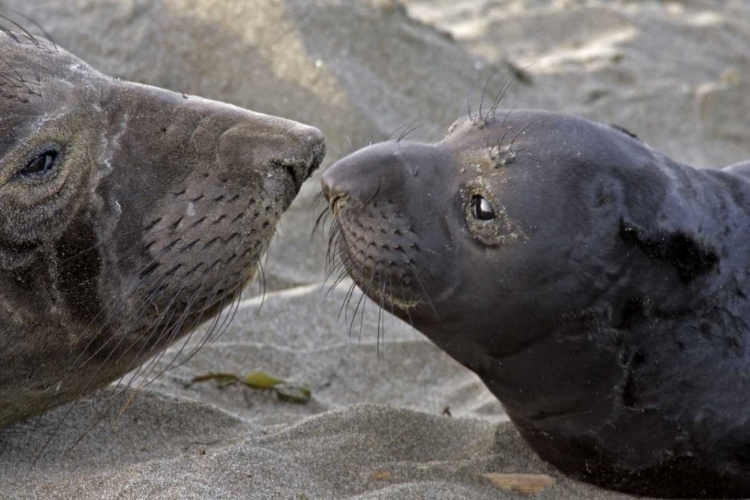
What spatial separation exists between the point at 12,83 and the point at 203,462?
136cm

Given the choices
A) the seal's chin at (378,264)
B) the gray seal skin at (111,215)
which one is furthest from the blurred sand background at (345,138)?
the seal's chin at (378,264)

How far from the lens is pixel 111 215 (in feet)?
11.6

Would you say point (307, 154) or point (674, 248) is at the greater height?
point (307, 154)

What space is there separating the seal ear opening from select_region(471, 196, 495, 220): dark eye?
0.43 metres

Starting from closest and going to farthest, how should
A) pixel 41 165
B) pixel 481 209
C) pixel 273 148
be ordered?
pixel 41 165 → pixel 273 148 → pixel 481 209

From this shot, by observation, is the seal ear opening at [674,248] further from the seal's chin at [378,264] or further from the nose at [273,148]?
the nose at [273,148]

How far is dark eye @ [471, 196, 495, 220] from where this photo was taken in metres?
3.71

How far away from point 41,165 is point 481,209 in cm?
143

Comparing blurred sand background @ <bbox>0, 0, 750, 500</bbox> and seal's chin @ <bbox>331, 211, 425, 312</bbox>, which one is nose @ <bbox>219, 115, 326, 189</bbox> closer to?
seal's chin @ <bbox>331, 211, 425, 312</bbox>

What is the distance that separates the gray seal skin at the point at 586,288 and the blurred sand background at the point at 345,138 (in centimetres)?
29

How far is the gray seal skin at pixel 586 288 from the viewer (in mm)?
3643

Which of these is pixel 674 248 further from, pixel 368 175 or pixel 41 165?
pixel 41 165

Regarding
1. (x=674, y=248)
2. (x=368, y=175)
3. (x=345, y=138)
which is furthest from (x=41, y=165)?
(x=345, y=138)

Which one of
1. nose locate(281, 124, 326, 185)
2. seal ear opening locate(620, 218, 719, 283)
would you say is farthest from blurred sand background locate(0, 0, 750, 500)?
nose locate(281, 124, 326, 185)
